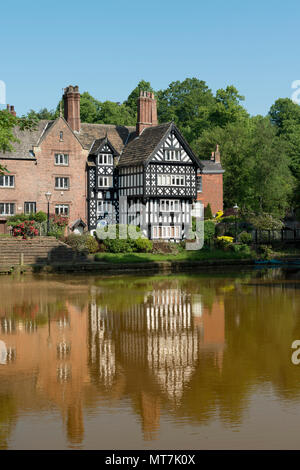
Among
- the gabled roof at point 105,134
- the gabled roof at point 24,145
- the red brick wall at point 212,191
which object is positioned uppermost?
the gabled roof at point 105,134

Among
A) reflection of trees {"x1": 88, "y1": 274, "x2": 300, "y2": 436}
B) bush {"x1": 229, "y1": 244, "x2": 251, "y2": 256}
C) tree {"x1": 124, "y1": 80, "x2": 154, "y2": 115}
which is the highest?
tree {"x1": 124, "y1": 80, "x2": 154, "y2": 115}

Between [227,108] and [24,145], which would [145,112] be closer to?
[24,145]

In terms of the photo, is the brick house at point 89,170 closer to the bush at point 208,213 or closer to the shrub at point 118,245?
the bush at point 208,213

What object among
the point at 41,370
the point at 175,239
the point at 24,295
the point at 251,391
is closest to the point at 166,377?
the point at 251,391

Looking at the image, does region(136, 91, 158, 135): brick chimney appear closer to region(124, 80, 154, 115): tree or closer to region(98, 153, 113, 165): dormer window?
region(98, 153, 113, 165): dormer window

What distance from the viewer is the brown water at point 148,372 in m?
9.84

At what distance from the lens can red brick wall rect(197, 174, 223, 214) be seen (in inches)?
2424

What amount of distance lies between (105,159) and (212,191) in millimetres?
12635

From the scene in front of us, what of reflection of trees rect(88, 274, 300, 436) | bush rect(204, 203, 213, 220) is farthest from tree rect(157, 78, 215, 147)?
reflection of trees rect(88, 274, 300, 436)

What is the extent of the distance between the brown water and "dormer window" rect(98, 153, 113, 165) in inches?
1157

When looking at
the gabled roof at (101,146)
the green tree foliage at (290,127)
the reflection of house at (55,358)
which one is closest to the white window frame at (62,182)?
the gabled roof at (101,146)

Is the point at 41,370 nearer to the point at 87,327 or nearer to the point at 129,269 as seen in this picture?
the point at 87,327

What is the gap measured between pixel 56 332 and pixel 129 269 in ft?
72.0
